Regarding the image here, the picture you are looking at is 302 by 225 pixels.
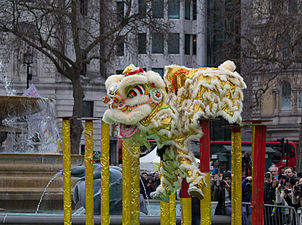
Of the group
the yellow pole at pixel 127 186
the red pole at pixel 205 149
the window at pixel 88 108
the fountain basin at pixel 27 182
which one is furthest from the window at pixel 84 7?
the red pole at pixel 205 149

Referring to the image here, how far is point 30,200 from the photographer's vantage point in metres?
13.1

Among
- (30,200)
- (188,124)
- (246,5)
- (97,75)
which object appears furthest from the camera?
(97,75)

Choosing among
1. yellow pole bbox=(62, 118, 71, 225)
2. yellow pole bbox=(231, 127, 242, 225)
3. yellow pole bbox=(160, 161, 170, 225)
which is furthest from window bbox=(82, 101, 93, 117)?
yellow pole bbox=(231, 127, 242, 225)

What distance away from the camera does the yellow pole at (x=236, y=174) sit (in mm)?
7422

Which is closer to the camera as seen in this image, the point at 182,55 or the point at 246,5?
the point at 246,5

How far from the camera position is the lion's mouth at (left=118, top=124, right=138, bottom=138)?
690 cm

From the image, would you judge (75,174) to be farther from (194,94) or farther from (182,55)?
(182,55)

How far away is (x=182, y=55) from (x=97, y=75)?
10446mm

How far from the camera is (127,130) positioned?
6934 millimetres

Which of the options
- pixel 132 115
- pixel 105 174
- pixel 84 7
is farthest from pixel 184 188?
Result: pixel 84 7

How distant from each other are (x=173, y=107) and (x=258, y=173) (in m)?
1.10

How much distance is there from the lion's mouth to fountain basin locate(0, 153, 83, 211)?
21.5ft

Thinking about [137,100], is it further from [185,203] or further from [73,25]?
[73,25]

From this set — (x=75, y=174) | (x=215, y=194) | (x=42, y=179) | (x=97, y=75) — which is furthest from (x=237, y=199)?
(x=97, y=75)
